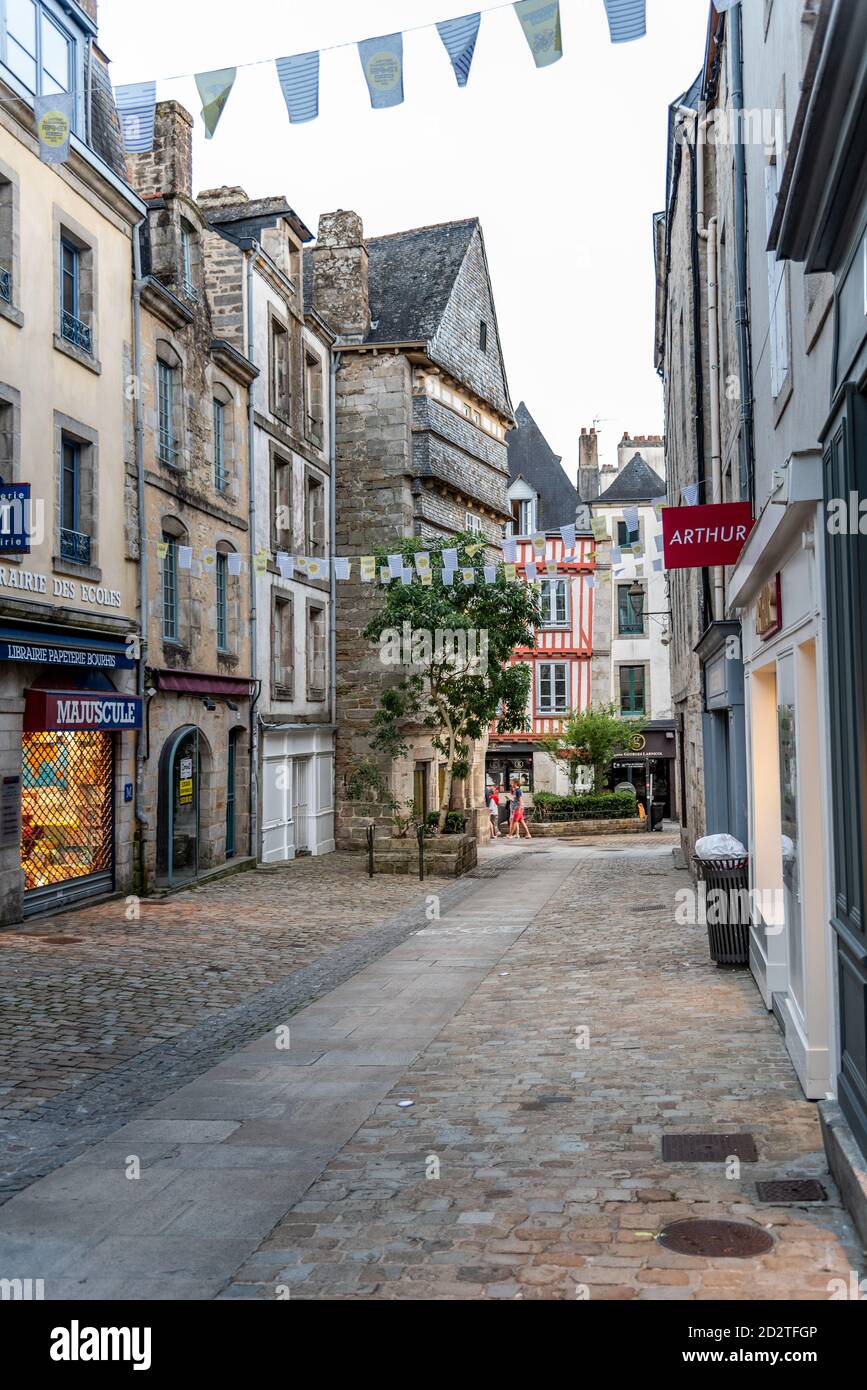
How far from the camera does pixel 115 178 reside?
683 inches

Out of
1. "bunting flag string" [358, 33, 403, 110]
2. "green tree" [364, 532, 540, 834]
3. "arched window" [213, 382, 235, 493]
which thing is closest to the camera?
"bunting flag string" [358, 33, 403, 110]

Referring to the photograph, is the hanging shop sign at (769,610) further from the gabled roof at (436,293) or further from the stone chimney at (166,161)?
the gabled roof at (436,293)

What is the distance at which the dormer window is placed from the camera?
48.6 ft

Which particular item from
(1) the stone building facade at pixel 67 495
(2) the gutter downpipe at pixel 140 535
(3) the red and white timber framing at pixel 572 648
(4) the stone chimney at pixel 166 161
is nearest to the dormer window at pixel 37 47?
(1) the stone building facade at pixel 67 495

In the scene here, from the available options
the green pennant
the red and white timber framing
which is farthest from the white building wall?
the red and white timber framing

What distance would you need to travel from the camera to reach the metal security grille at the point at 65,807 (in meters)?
15.4

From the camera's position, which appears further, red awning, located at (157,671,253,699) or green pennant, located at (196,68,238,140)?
red awning, located at (157,671,253,699)

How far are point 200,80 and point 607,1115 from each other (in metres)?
7.35

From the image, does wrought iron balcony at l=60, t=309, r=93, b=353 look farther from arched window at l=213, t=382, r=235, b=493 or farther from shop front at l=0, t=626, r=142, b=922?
arched window at l=213, t=382, r=235, b=493

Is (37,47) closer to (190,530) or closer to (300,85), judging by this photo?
(190,530)

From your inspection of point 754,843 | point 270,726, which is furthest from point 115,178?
point 754,843

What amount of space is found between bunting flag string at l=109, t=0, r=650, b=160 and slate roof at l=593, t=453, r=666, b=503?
37.4m

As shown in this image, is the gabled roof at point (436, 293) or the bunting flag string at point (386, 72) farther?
the gabled roof at point (436, 293)

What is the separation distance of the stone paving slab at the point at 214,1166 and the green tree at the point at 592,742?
2673 centimetres
